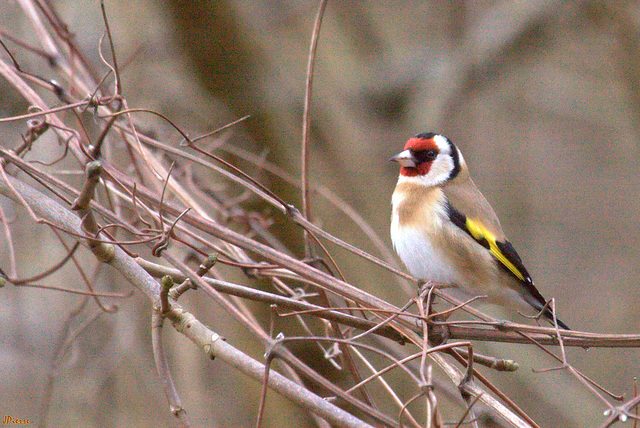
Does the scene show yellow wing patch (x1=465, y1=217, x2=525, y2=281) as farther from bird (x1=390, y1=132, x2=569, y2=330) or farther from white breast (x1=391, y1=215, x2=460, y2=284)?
white breast (x1=391, y1=215, x2=460, y2=284)

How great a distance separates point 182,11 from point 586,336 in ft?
11.2

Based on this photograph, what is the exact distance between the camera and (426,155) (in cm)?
346

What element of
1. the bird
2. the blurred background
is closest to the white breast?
the bird

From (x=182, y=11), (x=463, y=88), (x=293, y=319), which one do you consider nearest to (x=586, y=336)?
(x=293, y=319)

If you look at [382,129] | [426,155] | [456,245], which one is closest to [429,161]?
[426,155]

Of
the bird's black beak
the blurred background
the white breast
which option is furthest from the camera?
the blurred background

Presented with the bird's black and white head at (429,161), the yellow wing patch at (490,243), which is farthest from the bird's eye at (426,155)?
the yellow wing patch at (490,243)

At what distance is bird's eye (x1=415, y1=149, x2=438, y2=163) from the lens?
3447 millimetres

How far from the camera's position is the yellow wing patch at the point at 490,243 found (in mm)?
3203

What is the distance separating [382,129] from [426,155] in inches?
108

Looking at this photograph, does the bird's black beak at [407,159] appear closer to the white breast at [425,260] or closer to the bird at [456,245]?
the bird at [456,245]

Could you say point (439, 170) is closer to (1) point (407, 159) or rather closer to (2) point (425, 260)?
(1) point (407, 159)

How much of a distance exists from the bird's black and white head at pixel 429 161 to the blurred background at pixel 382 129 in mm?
908

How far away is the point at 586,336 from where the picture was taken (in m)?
1.67
